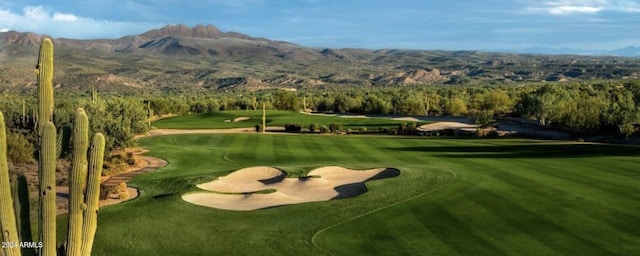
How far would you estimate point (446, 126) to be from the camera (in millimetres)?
66188

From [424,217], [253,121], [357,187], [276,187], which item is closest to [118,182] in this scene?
[276,187]

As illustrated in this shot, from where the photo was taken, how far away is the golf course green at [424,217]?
14.4 m

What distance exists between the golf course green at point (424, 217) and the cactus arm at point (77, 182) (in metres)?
4.70

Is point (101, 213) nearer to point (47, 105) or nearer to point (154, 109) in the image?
point (47, 105)

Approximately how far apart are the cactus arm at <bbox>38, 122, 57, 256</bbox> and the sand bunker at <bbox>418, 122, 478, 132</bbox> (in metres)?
55.1

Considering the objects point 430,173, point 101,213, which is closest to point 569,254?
point 430,173

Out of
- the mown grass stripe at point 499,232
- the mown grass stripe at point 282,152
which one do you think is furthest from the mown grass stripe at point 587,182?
the mown grass stripe at point 282,152

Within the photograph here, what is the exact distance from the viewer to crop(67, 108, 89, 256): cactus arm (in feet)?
31.7

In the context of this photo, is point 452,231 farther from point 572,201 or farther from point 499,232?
point 572,201

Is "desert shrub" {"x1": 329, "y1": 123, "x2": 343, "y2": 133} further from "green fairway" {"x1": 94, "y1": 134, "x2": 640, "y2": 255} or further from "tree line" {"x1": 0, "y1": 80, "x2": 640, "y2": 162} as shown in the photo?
"green fairway" {"x1": 94, "y1": 134, "x2": 640, "y2": 255}

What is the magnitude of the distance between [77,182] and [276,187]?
1536cm

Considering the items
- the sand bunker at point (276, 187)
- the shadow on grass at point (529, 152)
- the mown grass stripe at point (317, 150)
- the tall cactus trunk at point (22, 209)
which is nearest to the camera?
the tall cactus trunk at point (22, 209)

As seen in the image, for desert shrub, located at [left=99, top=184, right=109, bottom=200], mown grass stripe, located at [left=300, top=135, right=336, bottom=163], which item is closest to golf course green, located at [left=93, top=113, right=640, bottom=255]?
desert shrub, located at [left=99, top=184, right=109, bottom=200]

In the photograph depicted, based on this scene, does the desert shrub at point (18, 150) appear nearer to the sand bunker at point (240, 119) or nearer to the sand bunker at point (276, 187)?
the sand bunker at point (276, 187)
